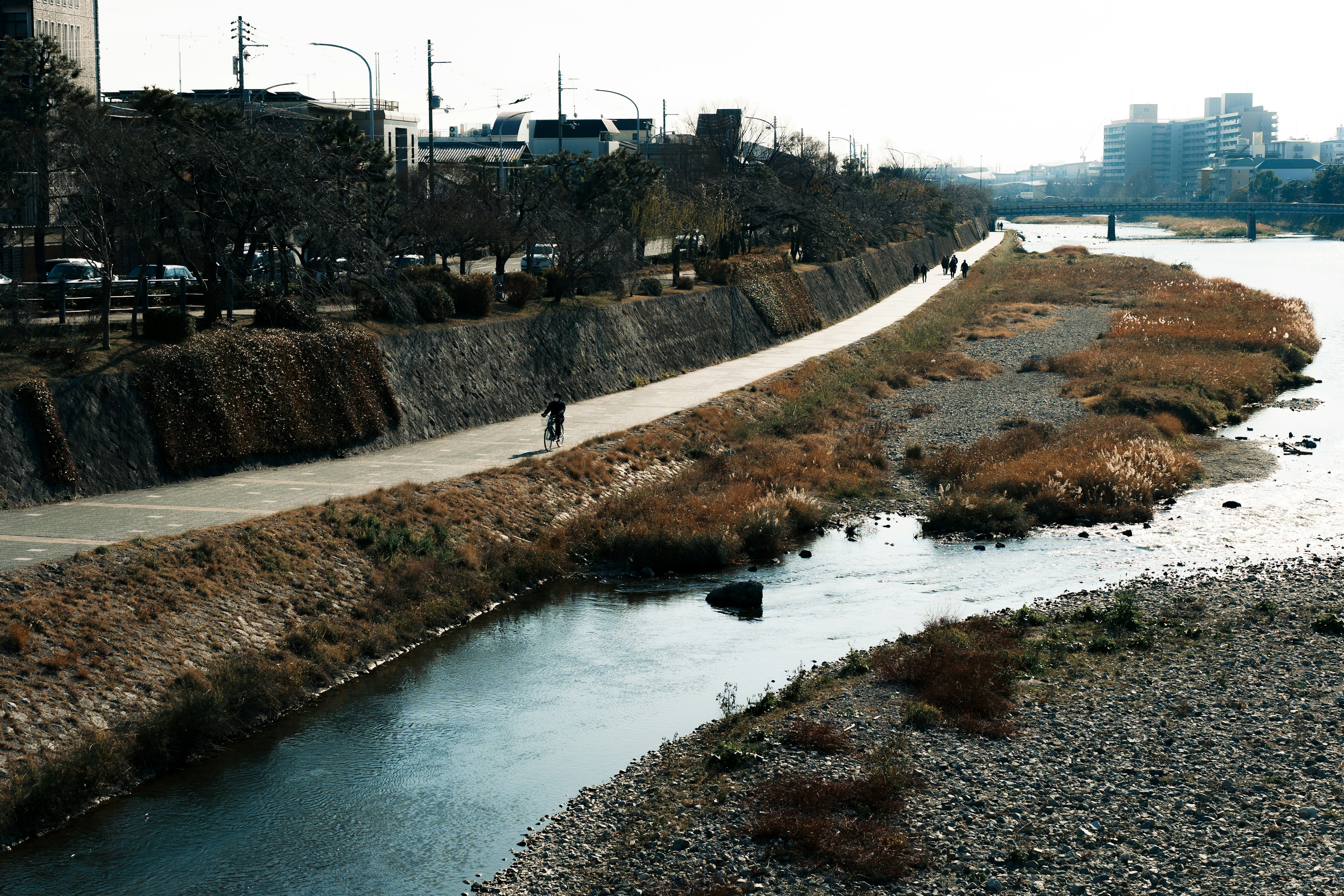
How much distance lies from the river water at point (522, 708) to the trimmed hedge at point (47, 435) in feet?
27.2

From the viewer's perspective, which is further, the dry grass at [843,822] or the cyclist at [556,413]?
the cyclist at [556,413]

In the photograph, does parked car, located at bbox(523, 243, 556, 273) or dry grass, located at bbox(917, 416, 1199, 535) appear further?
parked car, located at bbox(523, 243, 556, 273)

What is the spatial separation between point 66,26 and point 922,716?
6106cm

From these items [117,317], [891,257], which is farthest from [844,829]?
[891,257]

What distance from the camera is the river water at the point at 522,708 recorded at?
531 inches

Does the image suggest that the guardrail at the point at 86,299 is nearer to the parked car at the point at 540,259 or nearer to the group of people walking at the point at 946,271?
the parked car at the point at 540,259

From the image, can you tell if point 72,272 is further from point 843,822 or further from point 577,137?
point 577,137

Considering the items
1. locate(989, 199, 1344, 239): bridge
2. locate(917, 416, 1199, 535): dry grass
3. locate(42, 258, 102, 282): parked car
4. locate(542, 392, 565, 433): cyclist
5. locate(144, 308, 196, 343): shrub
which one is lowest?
locate(917, 416, 1199, 535): dry grass

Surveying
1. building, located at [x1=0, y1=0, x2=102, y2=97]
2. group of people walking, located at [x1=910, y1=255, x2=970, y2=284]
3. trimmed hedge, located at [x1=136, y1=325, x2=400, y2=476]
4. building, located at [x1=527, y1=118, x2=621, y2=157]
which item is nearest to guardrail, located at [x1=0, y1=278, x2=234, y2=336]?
trimmed hedge, located at [x1=136, y1=325, x2=400, y2=476]

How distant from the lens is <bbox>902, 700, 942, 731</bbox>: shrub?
54.0ft

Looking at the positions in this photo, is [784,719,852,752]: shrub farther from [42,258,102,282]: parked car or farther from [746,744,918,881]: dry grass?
[42,258,102,282]: parked car

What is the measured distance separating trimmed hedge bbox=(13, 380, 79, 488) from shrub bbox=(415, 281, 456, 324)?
43.9 feet

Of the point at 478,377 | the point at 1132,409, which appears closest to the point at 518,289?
the point at 478,377

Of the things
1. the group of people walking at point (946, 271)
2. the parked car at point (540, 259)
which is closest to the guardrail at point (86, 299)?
the parked car at point (540, 259)
